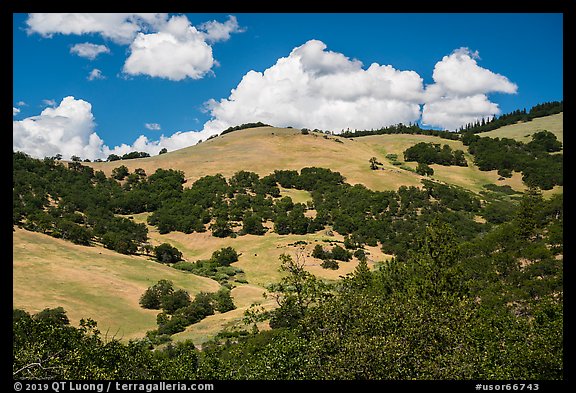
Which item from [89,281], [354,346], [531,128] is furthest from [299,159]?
[354,346]

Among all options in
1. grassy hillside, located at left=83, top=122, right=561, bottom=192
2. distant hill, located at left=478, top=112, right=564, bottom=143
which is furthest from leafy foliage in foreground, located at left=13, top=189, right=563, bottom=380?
distant hill, located at left=478, top=112, right=564, bottom=143

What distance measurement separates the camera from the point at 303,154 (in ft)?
485

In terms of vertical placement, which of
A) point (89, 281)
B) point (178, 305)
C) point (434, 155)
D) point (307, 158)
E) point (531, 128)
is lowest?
point (178, 305)

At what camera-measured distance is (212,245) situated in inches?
3681

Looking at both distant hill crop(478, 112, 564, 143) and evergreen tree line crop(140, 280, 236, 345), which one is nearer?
evergreen tree line crop(140, 280, 236, 345)

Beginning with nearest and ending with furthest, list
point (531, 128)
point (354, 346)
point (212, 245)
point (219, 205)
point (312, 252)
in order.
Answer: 1. point (354, 346)
2. point (312, 252)
3. point (212, 245)
4. point (219, 205)
5. point (531, 128)

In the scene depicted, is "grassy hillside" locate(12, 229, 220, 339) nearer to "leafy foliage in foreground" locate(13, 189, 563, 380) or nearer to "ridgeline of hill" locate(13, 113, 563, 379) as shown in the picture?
"ridgeline of hill" locate(13, 113, 563, 379)

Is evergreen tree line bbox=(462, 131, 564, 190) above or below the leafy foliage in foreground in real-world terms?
above

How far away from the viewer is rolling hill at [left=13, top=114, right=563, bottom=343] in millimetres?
50500

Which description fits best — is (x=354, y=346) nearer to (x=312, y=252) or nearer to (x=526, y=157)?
(x=312, y=252)

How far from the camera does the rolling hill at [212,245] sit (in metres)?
50.5

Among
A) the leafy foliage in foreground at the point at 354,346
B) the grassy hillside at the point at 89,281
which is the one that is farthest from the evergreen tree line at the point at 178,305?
the leafy foliage in foreground at the point at 354,346

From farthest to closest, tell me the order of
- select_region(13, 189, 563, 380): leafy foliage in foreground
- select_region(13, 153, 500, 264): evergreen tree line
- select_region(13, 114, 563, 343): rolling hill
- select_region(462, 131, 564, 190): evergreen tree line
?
select_region(462, 131, 564, 190): evergreen tree line
select_region(13, 153, 500, 264): evergreen tree line
select_region(13, 114, 563, 343): rolling hill
select_region(13, 189, 563, 380): leafy foliage in foreground
